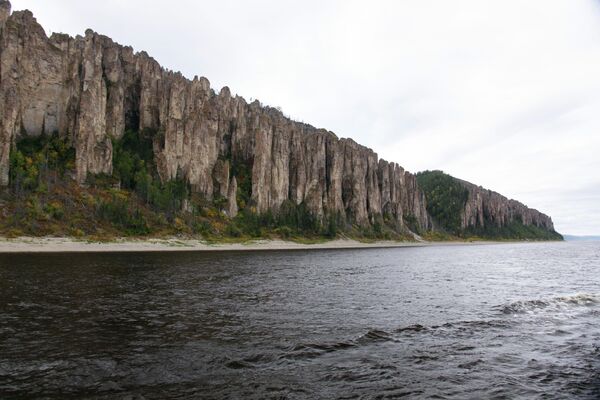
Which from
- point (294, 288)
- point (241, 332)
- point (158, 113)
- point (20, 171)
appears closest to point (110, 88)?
point (158, 113)

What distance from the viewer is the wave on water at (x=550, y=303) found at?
2647cm

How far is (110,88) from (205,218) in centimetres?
6932

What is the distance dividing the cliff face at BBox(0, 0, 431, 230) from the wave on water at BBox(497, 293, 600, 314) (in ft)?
374

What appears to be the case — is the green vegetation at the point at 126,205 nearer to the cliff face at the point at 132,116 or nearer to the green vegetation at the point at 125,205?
the green vegetation at the point at 125,205

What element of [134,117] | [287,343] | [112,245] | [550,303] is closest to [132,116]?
[134,117]

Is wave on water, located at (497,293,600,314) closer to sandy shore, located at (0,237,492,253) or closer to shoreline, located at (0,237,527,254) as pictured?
shoreline, located at (0,237,527,254)

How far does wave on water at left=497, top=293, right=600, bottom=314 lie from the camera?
26469mm

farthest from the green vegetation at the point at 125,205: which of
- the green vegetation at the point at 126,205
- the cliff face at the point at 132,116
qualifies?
the cliff face at the point at 132,116

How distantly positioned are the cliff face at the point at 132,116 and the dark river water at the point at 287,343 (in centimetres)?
9754

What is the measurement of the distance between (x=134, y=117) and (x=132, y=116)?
2.88ft

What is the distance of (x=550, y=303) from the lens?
1142 inches

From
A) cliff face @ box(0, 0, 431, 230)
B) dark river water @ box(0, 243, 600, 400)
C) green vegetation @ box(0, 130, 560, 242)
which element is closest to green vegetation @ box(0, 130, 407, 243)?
green vegetation @ box(0, 130, 560, 242)

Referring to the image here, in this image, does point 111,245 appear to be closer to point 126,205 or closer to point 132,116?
point 126,205

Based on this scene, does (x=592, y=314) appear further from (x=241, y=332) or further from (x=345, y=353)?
(x=241, y=332)
